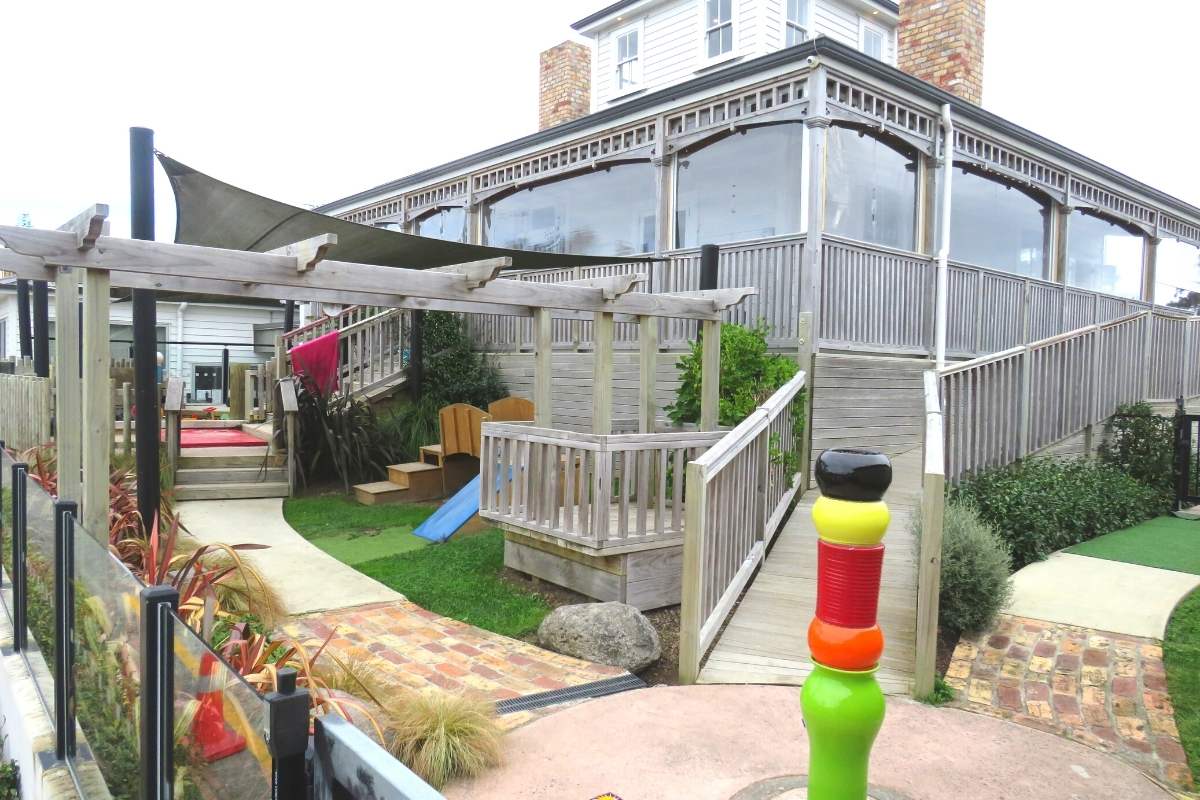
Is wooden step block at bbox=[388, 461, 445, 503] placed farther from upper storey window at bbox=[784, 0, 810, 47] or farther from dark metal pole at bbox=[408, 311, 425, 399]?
upper storey window at bbox=[784, 0, 810, 47]

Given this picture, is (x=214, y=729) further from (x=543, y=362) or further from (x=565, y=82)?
(x=565, y=82)

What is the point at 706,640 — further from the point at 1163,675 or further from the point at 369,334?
the point at 369,334

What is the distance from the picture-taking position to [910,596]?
4.98 metres

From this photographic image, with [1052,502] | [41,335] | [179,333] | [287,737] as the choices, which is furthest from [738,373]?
[179,333]

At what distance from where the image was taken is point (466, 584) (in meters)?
5.91

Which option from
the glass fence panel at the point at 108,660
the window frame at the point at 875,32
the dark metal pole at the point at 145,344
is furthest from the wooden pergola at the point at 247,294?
the window frame at the point at 875,32

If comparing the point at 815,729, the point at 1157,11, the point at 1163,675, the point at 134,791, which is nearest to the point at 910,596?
the point at 1163,675

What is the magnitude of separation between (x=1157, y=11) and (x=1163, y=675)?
13795mm

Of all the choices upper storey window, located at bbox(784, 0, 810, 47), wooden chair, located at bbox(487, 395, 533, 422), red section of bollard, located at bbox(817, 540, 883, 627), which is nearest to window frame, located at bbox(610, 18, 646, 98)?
upper storey window, located at bbox(784, 0, 810, 47)

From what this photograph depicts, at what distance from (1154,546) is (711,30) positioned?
482 inches

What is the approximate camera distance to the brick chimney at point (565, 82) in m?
16.5

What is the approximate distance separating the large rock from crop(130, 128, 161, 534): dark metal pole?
3032mm

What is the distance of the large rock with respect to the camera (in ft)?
14.2

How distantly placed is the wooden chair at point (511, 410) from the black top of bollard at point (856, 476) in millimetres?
8112
